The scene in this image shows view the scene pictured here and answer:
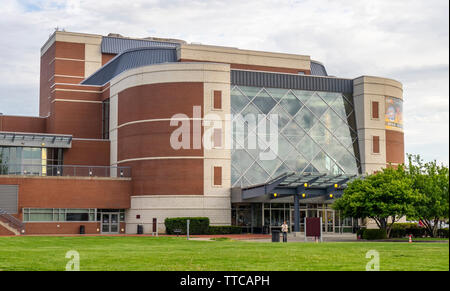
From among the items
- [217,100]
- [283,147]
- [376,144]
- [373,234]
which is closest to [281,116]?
[283,147]

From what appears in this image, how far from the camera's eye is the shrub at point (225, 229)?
5316cm

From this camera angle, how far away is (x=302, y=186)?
50.6 meters

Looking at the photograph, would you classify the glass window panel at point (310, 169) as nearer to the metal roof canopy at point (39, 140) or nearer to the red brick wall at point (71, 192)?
the red brick wall at point (71, 192)

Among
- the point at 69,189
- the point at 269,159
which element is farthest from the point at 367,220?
the point at 69,189

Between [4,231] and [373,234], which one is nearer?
[373,234]

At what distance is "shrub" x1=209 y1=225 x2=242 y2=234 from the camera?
53.2 m

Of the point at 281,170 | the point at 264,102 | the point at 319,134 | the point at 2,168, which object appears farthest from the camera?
the point at 319,134

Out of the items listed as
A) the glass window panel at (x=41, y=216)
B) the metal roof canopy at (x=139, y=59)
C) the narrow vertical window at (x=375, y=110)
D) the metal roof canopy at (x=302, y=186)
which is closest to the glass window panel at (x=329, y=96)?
the narrow vertical window at (x=375, y=110)

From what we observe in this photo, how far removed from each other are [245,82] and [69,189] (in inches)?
731

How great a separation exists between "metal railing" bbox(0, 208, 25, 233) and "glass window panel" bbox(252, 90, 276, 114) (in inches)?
909

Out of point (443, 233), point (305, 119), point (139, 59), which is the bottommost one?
point (443, 233)

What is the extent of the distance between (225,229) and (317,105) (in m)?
15.5

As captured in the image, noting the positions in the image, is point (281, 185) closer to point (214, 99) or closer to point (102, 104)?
point (214, 99)
